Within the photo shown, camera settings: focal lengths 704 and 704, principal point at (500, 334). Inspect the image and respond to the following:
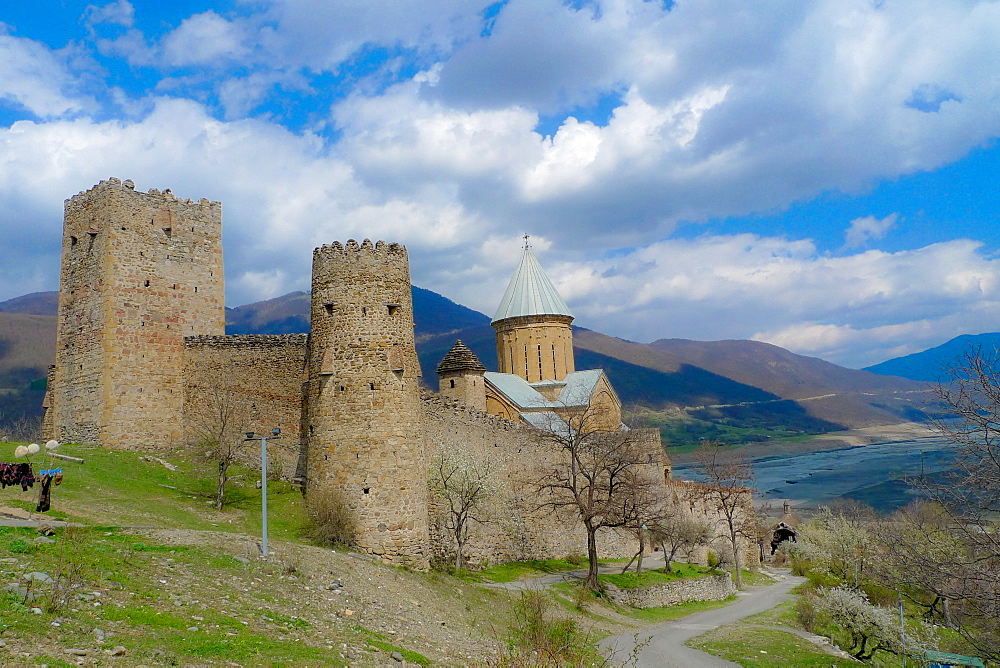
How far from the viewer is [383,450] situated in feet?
58.5

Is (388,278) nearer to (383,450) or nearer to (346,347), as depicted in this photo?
(346,347)

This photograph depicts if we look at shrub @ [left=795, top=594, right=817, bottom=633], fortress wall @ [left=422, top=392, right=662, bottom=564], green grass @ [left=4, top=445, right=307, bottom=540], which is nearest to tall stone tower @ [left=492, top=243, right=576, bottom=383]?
fortress wall @ [left=422, top=392, right=662, bottom=564]

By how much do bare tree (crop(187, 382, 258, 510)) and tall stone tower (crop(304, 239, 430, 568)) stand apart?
411 cm

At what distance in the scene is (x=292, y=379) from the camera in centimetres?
2181

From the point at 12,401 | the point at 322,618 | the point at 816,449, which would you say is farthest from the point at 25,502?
the point at 816,449

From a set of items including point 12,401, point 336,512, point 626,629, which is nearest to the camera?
point 336,512

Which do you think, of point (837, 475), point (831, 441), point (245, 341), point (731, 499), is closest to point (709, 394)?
point (831, 441)

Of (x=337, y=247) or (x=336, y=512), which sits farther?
(x=337, y=247)

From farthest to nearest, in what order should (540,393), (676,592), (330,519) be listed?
(540,393) < (676,592) < (330,519)

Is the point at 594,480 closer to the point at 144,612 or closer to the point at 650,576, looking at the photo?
the point at 650,576

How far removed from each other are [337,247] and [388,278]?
1.62 m

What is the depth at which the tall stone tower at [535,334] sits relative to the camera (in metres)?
43.1

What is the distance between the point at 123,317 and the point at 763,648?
21.2 metres

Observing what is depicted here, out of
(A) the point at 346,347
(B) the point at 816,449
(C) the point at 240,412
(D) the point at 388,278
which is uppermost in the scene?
(D) the point at 388,278
